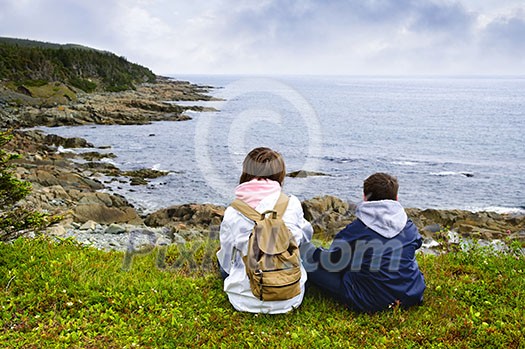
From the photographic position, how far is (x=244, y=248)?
4.63m

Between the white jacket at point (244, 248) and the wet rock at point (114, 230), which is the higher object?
the white jacket at point (244, 248)

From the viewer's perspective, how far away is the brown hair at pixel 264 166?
15.3 ft

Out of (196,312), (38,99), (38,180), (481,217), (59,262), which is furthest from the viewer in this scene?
(38,99)

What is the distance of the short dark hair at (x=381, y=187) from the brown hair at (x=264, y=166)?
90cm

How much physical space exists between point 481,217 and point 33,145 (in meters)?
27.5

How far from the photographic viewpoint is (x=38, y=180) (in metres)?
21.3

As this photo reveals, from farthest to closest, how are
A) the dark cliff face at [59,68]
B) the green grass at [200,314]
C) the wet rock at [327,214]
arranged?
the dark cliff face at [59,68]
the wet rock at [327,214]
the green grass at [200,314]

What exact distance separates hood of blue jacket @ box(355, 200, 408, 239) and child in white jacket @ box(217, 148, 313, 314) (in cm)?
64

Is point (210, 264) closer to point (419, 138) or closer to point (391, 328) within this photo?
point (391, 328)

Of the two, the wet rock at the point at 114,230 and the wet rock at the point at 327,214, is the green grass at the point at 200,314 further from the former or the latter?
the wet rock at the point at 327,214

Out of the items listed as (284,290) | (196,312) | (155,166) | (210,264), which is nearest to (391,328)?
(284,290)

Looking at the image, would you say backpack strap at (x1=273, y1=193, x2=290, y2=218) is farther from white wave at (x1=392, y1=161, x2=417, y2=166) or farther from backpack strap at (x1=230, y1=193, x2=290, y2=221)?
white wave at (x1=392, y1=161, x2=417, y2=166)
